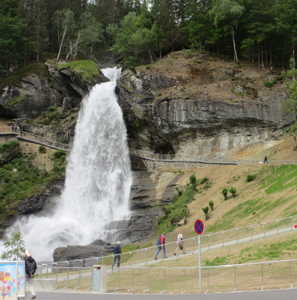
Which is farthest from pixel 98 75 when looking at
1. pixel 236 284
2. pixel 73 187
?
pixel 236 284

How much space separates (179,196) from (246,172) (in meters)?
7.44

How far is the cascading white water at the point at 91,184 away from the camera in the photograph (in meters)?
35.9

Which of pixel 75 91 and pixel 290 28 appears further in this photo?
pixel 75 91

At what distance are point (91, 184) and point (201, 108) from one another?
1691cm

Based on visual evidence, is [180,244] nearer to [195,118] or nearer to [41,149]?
[195,118]

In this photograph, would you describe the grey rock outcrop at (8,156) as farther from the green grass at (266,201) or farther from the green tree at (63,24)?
the green grass at (266,201)

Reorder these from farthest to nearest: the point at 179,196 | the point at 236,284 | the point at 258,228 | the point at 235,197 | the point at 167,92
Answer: the point at 167,92 → the point at 179,196 → the point at 235,197 → the point at 258,228 → the point at 236,284

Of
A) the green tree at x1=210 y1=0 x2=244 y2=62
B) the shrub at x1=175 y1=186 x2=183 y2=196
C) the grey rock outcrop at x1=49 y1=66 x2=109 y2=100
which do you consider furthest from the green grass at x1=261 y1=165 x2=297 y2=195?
the grey rock outcrop at x1=49 y1=66 x2=109 y2=100

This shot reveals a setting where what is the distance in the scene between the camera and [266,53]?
158 feet

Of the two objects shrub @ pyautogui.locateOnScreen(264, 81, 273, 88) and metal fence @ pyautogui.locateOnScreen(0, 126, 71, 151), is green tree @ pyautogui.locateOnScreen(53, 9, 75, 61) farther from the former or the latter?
shrub @ pyautogui.locateOnScreen(264, 81, 273, 88)

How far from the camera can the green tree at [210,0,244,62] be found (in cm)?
4584

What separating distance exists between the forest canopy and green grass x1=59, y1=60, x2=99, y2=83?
6.84m

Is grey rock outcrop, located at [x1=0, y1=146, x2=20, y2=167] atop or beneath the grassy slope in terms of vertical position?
atop

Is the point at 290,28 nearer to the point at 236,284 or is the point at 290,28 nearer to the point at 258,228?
the point at 258,228
